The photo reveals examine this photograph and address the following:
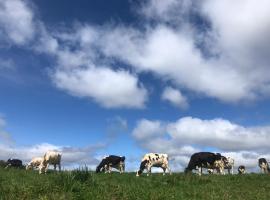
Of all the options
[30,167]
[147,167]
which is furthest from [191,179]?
[30,167]

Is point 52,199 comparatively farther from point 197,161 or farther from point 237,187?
point 197,161

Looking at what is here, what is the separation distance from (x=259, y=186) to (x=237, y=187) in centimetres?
196

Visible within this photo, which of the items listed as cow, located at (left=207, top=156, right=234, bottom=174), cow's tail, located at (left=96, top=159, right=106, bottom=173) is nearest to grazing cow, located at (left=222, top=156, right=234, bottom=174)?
cow, located at (left=207, top=156, right=234, bottom=174)

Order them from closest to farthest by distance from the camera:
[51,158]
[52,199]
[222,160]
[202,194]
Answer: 1. [52,199]
2. [202,194]
3. [51,158]
4. [222,160]

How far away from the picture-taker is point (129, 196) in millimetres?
19984

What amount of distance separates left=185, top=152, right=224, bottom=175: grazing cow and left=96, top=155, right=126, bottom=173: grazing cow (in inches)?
269

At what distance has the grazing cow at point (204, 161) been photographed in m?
45.1

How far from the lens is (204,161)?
45.6 m

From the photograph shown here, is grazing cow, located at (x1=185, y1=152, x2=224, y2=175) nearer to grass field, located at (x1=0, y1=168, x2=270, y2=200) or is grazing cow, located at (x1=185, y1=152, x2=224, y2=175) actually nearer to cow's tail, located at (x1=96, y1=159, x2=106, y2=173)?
cow's tail, located at (x1=96, y1=159, x2=106, y2=173)

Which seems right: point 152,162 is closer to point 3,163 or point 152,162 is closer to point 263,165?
point 263,165

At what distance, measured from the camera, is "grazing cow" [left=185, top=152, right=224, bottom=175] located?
45.1m

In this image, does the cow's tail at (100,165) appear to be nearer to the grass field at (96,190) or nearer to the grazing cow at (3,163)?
the grazing cow at (3,163)

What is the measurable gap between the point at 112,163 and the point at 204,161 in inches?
369

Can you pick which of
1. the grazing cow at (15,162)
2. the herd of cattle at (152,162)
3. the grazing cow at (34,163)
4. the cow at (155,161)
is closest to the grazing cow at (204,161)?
the herd of cattle at (152,162)
